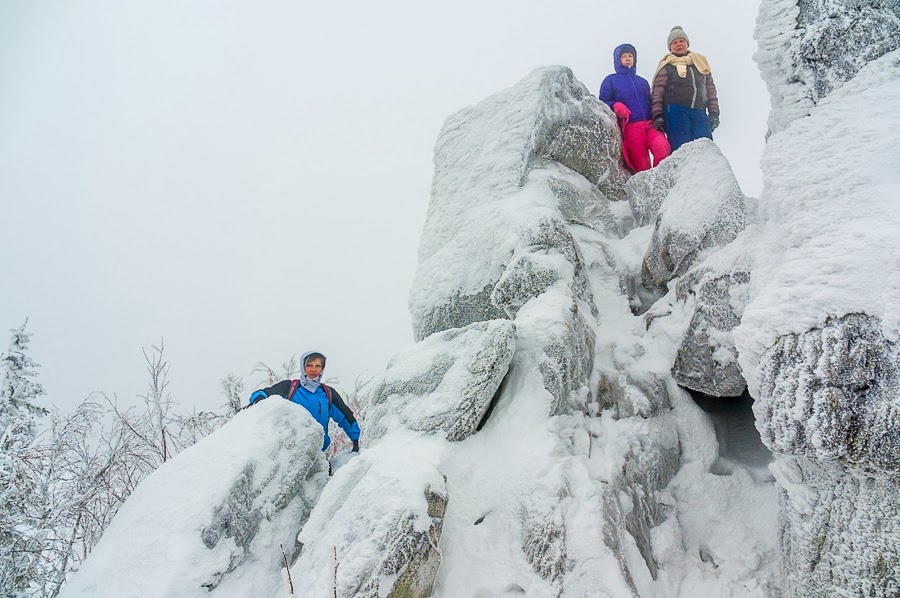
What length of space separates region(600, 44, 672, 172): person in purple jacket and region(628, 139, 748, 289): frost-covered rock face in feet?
6.81

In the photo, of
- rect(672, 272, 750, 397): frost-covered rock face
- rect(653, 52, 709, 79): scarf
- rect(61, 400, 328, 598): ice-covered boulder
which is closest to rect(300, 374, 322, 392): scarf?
rect(61, 400, 328, 598): ice-covered boulder

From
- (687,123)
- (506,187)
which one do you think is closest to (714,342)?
(506,187)

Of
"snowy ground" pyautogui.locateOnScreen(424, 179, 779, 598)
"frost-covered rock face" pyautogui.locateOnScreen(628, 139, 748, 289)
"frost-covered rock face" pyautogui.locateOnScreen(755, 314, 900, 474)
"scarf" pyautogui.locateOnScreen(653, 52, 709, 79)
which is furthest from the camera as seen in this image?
"scarf" pyautogui.locateOnScreen(653, 52, 709, 79)

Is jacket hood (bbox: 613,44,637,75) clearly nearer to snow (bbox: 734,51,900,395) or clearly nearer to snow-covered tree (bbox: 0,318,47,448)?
snow (bbox: 734,51,900,395)

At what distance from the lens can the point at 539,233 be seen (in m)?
6.73

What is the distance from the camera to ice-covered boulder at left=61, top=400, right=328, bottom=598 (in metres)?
4.73

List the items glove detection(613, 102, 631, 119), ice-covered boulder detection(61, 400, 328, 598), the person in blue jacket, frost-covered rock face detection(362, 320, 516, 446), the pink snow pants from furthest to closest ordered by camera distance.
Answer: glove detection(613, 102, 631, 119) → the pink snow pants → the person in blue jacket → frost-covered rock face detection(362, 320, 516, 446) → ice-covered boulder detection(61, 400, 328, 598)

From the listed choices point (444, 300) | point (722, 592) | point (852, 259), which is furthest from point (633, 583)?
point (444, 300)

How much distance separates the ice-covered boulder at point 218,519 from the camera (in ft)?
15.5

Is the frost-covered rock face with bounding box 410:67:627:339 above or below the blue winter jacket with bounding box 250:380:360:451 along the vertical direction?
above

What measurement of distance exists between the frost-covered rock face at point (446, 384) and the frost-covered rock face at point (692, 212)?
2.44 meters

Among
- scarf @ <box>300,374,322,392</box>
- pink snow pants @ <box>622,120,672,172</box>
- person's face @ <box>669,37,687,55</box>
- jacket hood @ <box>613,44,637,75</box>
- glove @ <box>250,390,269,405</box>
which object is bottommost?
scarf @ <box>300,374,322,392</box>

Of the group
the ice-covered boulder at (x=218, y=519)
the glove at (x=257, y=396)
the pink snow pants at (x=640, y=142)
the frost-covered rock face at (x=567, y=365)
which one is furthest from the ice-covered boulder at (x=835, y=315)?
the glove at (x=257, y=396)

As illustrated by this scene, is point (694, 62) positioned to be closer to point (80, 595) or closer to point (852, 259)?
point (852, 259)
